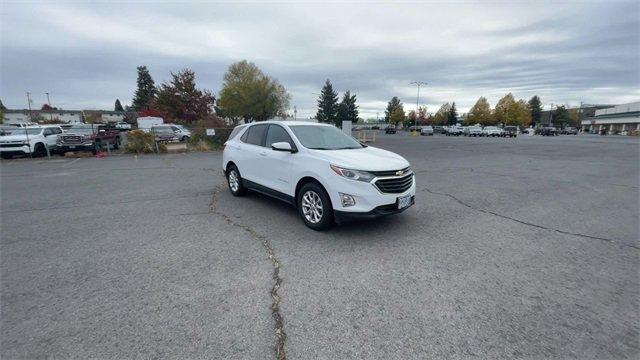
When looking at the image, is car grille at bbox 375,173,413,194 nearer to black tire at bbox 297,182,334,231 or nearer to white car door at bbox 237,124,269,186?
black tire at bbox 297,182,334,231

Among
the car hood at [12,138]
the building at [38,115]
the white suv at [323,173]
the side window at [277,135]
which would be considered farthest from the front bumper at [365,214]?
the building at [38,115]

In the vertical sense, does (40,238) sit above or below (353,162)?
below

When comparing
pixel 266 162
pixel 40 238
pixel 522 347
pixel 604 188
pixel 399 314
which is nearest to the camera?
pixel 522 347

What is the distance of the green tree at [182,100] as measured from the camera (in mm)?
45938

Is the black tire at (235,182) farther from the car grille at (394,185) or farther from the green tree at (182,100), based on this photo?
the green tree at (182,100)

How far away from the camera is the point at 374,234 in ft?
15.0

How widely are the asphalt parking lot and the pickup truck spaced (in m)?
12.9

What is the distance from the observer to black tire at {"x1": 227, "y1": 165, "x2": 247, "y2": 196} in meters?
6.74

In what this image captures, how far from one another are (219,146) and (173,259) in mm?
17917

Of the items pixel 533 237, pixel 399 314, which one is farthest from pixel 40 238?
pixel 533 237

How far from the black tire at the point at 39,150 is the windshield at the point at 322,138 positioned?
57.9 feet

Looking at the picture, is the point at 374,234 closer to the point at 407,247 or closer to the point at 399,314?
the point at 407,247

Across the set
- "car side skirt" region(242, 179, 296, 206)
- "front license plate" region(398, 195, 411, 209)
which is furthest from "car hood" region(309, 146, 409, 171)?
"car side skirt" region(242, 179, 296, 206)

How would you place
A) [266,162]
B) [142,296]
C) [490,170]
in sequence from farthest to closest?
[490,170] → [266,162] → [142,296]
